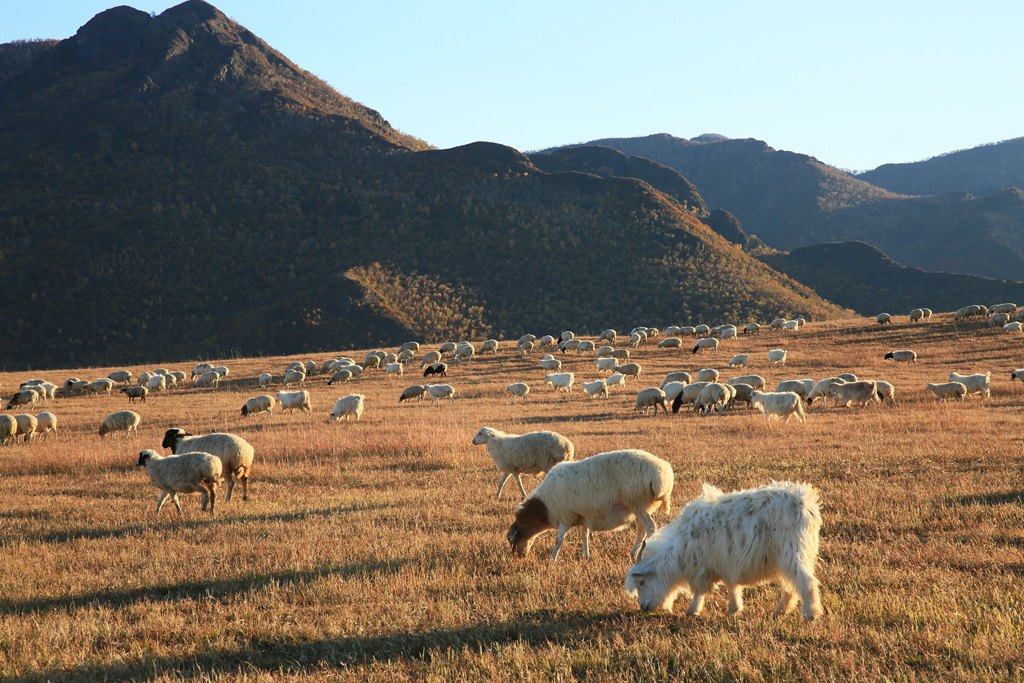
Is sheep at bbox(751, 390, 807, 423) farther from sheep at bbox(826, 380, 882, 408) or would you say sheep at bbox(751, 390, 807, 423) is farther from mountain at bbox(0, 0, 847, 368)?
mountain at bbox(0, 0, 847, 368)

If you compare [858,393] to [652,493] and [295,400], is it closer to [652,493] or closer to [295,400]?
[652,493]

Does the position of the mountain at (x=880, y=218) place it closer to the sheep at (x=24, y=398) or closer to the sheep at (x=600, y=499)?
the sheep at (x=24, y=398)

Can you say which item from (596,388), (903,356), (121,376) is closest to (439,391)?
(596,388)

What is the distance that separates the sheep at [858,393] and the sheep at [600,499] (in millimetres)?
18447

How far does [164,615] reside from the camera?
6.79 meters

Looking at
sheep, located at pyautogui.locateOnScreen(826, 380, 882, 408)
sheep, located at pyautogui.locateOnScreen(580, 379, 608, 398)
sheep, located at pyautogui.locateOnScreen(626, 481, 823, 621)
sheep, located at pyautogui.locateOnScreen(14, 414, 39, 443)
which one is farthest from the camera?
sheep, located at pyautogui.locateOnScreen(580, 379, 608, 398)

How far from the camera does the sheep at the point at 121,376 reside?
3975 cm

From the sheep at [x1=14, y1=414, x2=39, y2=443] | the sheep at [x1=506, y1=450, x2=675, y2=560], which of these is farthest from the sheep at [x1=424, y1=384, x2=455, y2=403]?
the sheep at [x1=506, y1=450, x2=675, y2=560]

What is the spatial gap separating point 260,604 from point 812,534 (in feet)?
17.1

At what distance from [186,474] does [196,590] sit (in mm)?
4431

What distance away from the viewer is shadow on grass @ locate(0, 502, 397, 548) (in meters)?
10.1

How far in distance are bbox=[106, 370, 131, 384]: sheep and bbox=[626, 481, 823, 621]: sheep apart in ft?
132

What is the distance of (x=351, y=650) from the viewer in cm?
586

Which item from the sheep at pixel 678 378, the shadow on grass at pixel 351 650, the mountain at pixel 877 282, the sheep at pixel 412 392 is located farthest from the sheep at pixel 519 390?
the mountain at pixel 877 282
